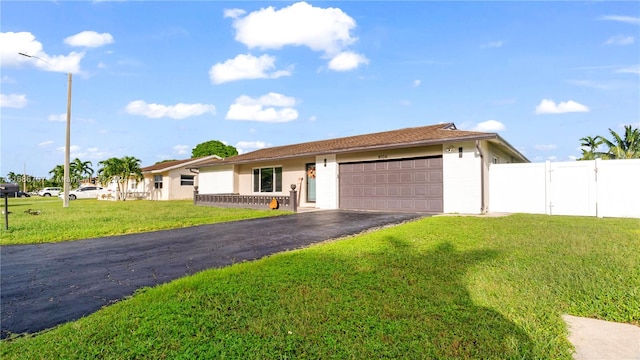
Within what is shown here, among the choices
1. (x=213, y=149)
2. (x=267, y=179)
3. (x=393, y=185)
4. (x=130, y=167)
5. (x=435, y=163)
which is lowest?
(x=393, y=185)

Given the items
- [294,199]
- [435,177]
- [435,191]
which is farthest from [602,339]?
[294,199]

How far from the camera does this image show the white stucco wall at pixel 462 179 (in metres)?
Result: 11.5

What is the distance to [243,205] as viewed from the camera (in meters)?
17.5

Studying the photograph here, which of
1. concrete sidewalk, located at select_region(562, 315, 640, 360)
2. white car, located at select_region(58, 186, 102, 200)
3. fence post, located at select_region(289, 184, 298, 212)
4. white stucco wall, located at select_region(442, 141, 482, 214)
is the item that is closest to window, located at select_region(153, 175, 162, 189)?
white car, located at select_region(58, 186, 102, 200)

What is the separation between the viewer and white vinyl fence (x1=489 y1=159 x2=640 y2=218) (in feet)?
34.4

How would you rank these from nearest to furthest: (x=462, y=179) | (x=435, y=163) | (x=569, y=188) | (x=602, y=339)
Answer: (x=602, y=339)
(x=569, y=188)
(x=462, y=179)
(x=435, y=163)

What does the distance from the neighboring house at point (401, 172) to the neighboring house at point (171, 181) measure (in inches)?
532

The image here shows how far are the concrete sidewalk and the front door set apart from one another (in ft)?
46.7

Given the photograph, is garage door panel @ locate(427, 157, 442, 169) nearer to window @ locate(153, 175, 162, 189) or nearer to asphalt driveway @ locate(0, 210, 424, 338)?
asphalt driveway @ locate(0, 210, 424, 338)

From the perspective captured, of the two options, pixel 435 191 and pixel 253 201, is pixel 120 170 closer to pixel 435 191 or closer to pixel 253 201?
pixel 253 201

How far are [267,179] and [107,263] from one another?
14.0m

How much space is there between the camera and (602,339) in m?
2.57

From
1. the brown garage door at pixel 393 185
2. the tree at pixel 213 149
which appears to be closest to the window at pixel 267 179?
the brown garage door at pixel 393 185

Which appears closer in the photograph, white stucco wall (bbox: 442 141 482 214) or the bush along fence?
white stucco wall (bbox: 442 141 482 214)
